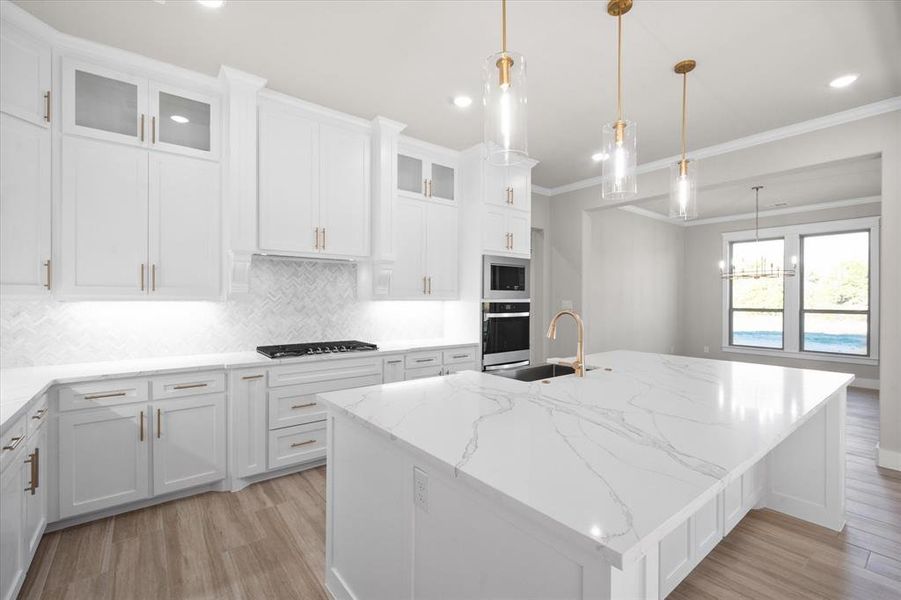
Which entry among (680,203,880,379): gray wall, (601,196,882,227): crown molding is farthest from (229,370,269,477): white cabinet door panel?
(680,203,880,379): gray wall

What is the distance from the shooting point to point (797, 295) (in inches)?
259

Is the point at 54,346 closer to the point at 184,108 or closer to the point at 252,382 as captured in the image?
the point at 252,382

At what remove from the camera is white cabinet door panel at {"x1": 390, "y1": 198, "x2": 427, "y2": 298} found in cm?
377

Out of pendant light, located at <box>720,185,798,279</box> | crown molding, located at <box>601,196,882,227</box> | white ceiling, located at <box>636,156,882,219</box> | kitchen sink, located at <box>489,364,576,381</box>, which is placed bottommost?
kitchen sink, located at <box>489,364,576,381</box>

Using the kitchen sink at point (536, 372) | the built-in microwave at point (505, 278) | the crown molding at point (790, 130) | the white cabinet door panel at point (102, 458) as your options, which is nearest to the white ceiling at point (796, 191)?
the crown molding at point (790, 130)

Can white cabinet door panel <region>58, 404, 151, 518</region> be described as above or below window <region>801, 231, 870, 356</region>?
below

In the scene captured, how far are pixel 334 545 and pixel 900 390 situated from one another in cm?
416

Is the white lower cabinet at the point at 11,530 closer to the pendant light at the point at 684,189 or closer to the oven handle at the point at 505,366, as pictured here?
the oven handle at the point at 505,366

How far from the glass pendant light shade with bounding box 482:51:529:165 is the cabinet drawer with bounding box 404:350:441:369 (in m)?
2.27

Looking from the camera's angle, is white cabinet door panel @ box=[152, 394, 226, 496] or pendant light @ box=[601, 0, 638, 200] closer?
pendant light @ box=[601, 0, 638, 200]

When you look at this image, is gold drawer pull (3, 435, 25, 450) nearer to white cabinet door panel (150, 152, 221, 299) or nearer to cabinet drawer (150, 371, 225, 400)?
cabinet drawer (150, 371, 225, 400)

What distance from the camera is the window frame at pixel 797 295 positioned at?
595cm

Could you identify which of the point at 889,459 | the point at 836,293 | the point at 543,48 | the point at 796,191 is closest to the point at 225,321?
the point at 543,48

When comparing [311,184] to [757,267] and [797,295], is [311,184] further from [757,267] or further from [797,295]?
[797,295]
